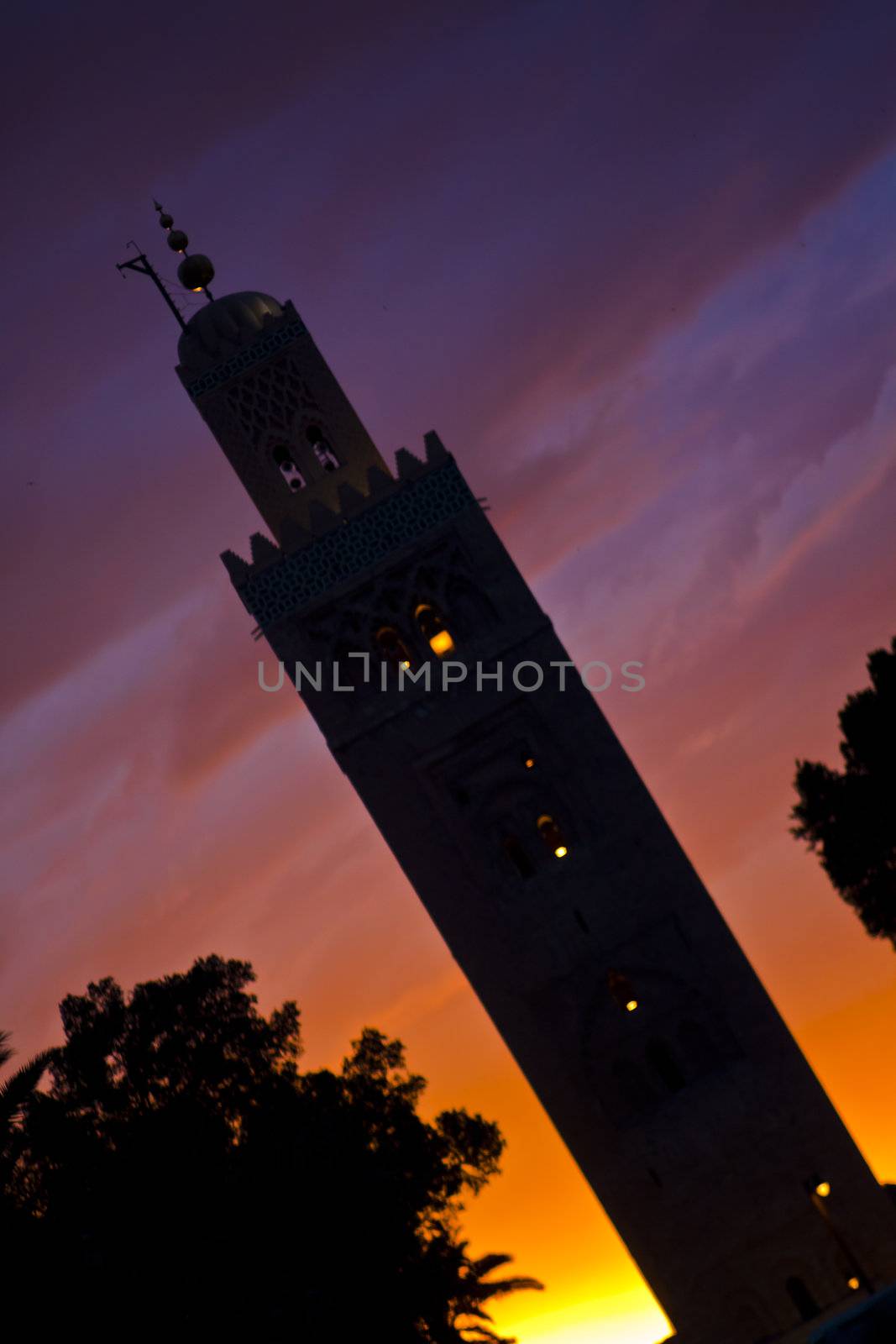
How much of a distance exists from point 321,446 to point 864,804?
14.0 m

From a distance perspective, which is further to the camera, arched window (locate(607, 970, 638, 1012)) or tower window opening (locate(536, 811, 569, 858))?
tower window opening (locate(536, 811, 569, 858))

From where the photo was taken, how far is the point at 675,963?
29234mm

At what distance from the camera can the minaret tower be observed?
2781 centimetres

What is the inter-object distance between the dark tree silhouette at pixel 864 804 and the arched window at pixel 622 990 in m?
5.89

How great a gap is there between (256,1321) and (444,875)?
974 cm

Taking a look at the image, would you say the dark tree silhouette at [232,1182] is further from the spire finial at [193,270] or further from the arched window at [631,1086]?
the spire finial at [193,270]

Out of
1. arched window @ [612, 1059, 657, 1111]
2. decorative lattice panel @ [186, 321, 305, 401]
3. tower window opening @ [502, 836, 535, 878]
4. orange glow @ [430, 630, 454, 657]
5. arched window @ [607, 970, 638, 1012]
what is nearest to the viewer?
arched window @ [612, 1059, 657, 1111]

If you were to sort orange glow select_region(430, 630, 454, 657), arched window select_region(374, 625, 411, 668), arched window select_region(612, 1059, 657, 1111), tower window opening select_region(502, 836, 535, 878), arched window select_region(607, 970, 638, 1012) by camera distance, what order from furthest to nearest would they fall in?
arched window select_region(374, 625, 411, 668), orange glow select_region(430, 630, 454, 657), tower window opening select_region(502, 836, 535, 878), arched window select_region(607, 970, 638, 1012), arched window select_region(612, 1059, 657, 1111)

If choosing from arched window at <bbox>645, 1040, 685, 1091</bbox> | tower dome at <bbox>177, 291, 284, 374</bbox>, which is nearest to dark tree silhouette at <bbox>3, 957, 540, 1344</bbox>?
arched window at <bbox>645, 1040, 685, 1091</bbox>

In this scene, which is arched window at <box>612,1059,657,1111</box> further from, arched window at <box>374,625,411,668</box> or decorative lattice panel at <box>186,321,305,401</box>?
decorative lattice panel at <box>186,321,305,401</box>

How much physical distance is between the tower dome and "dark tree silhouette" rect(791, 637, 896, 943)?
50.2 ft

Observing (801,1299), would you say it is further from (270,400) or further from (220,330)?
(220,330)

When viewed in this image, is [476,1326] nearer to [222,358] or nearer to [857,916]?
[857,916]

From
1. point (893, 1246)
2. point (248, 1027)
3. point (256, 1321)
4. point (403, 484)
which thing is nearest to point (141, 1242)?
point (256, 1321)
